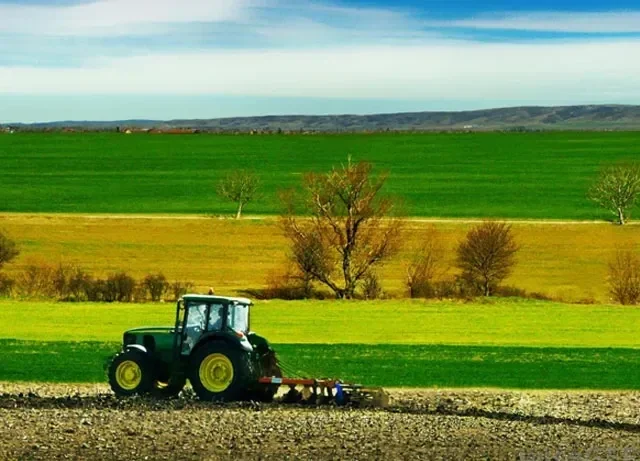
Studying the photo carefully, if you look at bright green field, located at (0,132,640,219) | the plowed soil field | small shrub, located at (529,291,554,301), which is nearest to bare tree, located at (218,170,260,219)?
bright green field, located at (0,132,640,219)

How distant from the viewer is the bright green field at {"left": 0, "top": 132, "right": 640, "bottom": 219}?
115062 millimetres

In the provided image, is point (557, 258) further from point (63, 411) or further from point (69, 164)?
point (69, 164)

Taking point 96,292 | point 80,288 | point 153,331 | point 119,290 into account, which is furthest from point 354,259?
point 153,331

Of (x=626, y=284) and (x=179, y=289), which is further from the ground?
(x=626, y=284)

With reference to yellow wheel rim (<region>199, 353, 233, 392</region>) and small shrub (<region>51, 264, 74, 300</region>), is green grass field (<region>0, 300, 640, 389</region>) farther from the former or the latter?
small shrub (<region>51, 264, 74, 300</region>)

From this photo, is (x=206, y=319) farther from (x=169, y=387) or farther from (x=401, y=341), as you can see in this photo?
(x=401, y=341)

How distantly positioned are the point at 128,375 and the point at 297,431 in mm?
4619

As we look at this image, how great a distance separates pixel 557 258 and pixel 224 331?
201 feet

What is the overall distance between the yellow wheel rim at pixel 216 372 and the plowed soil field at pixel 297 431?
0.44 meters

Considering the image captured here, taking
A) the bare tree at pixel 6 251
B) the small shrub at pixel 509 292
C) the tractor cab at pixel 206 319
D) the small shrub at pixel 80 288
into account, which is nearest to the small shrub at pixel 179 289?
the small shrub at pixel 80 288

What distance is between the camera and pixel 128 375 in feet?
76.5

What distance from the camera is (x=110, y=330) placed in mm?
42031

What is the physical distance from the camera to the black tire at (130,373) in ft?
75.9

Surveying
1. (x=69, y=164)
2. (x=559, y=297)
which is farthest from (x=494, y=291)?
(x=69, y=164)
